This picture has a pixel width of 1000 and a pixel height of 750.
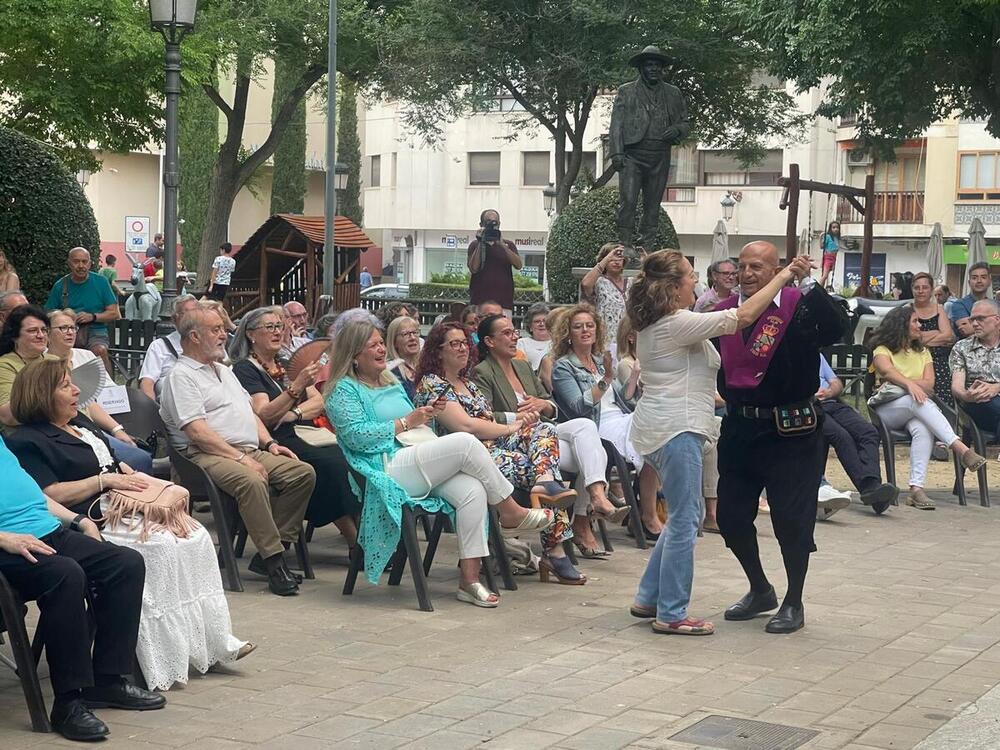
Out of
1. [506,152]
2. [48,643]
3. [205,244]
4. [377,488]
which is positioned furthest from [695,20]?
[506,152]

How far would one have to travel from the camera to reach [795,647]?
22.8 ft

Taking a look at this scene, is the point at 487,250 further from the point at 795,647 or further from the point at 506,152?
the point at 506,152

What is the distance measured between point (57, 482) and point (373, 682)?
1.46 meters

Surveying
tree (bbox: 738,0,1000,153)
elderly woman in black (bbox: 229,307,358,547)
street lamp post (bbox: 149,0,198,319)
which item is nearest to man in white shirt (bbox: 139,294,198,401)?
elderly woman in black (bbox: 229,307,358,547)

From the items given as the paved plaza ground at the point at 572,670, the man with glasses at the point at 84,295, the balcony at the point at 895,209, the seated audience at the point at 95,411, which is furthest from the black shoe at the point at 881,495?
the balcony at the point at 895,209

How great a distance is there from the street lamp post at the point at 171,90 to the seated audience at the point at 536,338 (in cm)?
396

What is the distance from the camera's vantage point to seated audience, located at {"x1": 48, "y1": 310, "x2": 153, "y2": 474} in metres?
7.61

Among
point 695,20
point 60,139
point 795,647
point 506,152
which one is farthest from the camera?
point 506,152

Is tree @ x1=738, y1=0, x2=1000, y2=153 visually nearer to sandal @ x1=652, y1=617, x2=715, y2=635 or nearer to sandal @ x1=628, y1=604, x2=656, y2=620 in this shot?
sandal @ x1=628, y1=604, x2=656, y2=620

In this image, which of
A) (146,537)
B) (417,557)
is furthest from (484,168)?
(146,537)

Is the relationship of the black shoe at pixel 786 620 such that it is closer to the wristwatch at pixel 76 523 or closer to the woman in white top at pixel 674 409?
the woman in white top at pixel 674 409

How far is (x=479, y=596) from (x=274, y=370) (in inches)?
86.3

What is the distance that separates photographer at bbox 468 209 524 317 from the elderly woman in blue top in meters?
8.64

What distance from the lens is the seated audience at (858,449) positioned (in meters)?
10.8
